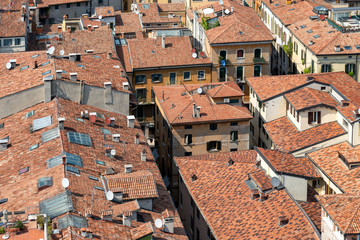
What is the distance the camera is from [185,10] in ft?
464

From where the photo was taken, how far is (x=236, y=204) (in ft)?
240

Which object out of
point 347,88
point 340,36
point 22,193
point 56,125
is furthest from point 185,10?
point 22,193

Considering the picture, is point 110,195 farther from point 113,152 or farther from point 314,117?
point 314,117

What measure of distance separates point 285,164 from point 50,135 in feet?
71.7

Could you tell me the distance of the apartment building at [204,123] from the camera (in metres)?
92.9

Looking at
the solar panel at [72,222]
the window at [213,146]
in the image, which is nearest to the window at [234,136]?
the window at [213,146]

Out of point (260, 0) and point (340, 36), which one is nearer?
point (340, 36)

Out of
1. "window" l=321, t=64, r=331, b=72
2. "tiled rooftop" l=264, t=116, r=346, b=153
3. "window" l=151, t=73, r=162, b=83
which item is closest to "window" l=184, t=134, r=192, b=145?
"tiled rooftop" l=264, t=116, r=346, b=153

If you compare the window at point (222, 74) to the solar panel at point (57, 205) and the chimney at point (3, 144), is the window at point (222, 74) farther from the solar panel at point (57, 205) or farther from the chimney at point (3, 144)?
the solar panel at point (57, 205)

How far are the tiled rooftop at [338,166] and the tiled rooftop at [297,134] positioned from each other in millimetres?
1582

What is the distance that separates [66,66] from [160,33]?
30.4 m

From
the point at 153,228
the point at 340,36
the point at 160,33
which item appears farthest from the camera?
the point at 160,33

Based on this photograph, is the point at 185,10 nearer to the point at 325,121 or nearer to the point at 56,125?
the point at 325,121

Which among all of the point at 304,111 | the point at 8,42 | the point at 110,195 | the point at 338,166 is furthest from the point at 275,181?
the point at 8,42
